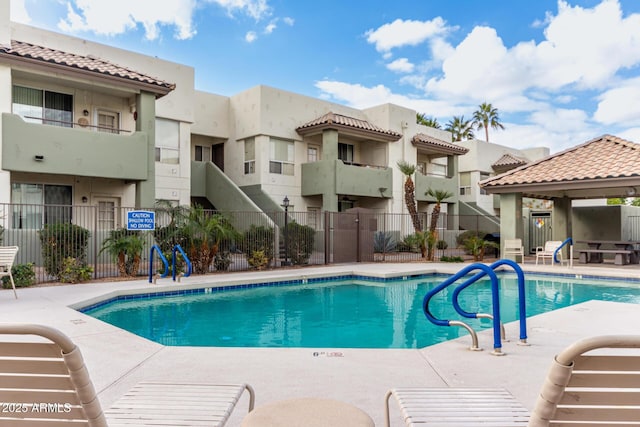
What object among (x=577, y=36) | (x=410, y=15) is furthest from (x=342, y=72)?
(x=577, y=36)

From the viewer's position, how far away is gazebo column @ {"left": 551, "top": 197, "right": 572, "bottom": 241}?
821 inches

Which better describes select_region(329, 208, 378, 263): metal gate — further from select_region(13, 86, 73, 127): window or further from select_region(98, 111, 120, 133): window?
select_region(13, 86, 73, 127): window

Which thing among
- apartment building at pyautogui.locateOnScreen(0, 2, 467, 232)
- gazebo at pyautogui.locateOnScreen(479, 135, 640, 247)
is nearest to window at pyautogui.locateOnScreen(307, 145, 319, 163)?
apartment building at pyautogui.locateOnScreen(0, 2, 467, 232)

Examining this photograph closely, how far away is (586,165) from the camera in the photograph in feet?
56.0

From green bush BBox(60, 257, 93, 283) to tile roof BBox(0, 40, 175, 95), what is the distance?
677cm

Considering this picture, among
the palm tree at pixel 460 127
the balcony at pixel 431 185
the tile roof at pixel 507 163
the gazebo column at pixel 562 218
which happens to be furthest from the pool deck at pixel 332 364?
the palm tree at pixel 460 127

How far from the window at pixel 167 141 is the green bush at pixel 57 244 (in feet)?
25.7

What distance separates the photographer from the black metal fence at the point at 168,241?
1217cm

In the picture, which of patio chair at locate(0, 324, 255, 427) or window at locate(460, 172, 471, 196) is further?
window at locate(460, 172, 471, 196)

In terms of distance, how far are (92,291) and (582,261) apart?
17890 mm

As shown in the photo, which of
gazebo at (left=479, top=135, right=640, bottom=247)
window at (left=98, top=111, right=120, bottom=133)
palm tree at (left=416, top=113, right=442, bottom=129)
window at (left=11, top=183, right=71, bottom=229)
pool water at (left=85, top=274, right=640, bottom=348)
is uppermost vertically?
palm tree at (left=416, top=113, right=442, bottom=129)

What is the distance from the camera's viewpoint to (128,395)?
2699mm

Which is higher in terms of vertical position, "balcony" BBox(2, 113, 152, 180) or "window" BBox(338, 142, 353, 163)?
"window" BBox(338, 142, 353, 163)

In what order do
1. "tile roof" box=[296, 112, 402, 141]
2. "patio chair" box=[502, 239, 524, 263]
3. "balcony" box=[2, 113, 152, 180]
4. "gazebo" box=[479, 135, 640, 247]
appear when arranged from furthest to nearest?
"tile roof" box=[296, 112, 402, 141] < "patio chair" box=[502, 239, 524, 263] < "gazebo" box=[479, 135, 640, 247] < "balcony" box=[2, 113, 152, 180]
